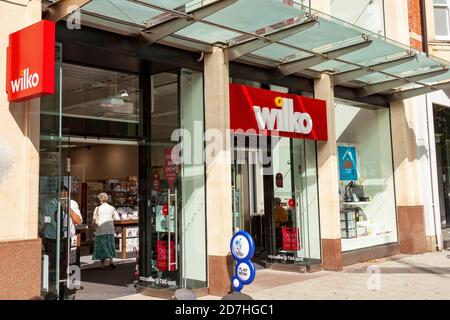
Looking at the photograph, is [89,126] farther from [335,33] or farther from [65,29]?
[335,33]

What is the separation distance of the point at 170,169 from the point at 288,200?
3.27 meters

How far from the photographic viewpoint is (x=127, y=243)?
12406 millimetres

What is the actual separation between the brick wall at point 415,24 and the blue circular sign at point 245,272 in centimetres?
937

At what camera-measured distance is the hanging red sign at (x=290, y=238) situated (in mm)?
9789

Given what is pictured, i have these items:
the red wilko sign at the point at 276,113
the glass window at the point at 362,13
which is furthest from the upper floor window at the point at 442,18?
the red wilko sign at the point at 276,113

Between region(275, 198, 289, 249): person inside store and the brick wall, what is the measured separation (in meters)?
6.01

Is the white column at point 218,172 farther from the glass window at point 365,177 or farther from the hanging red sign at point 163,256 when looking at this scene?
the glass window at point 365,177

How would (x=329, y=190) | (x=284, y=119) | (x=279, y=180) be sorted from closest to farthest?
(x=284, y=119) → (x=329, y=190) → (x=279, y=180)

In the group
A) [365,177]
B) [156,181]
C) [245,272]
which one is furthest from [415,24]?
[245,272]

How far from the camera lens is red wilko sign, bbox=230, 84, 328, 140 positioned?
819cm

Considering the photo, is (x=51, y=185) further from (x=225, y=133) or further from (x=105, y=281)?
(x=105, y=281)

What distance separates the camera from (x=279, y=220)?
33.3 feet

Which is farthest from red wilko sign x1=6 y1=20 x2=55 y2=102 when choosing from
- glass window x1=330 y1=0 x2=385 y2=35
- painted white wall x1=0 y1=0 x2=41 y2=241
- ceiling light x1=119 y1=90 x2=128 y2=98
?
glass window x1=330 y1=0 x2=385 y2=35

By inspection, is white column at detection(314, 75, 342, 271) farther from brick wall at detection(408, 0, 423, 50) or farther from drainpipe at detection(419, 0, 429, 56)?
drainpipe at detection(419, 0, 429, 56)
